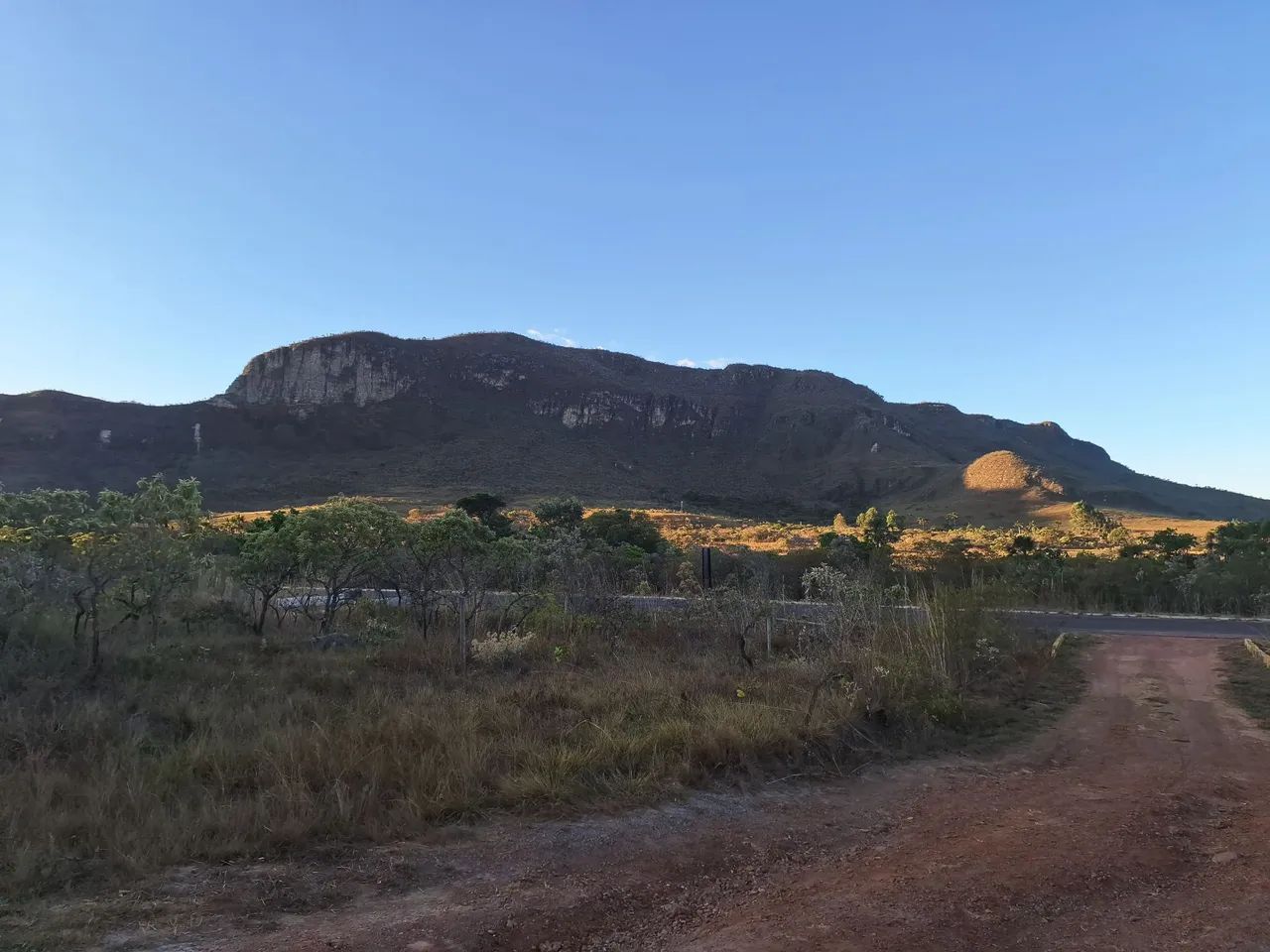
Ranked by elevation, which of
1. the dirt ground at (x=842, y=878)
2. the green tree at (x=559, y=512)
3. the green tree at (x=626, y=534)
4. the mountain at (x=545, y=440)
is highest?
the mountain at (x=545, y=440)

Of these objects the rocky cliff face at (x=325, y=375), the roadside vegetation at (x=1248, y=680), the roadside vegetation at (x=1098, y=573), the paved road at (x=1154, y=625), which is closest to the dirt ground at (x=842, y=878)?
the roadside vegetation at (x=1248, y=680)

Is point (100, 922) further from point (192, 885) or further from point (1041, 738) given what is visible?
point (1041, 738)

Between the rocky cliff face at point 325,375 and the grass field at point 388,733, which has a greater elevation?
the rocky cliff face at point 325,375

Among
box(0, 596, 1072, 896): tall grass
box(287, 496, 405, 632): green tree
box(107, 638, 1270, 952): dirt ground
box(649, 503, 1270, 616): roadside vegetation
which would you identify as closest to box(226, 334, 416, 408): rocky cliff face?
box(649, 503, 1270, 616): roadside vegetation

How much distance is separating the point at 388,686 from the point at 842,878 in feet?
18.2

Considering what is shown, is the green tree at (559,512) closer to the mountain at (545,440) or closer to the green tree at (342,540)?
the green tree at (342,540)

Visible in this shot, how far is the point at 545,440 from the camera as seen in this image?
106 m

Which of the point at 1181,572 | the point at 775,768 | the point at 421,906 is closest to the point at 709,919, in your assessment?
the point at 421,906

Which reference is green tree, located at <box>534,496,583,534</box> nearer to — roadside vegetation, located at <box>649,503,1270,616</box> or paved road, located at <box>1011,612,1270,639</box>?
roadside vegetation, located at <box>649,503,1270,616</box>

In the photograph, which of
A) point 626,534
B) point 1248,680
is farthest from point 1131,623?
point 626,534

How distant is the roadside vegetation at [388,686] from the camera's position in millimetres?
5133

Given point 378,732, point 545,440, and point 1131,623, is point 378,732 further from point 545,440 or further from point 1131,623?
point 545,440

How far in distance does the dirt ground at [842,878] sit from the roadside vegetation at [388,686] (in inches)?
22.6

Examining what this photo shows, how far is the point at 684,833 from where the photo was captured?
205 inches
